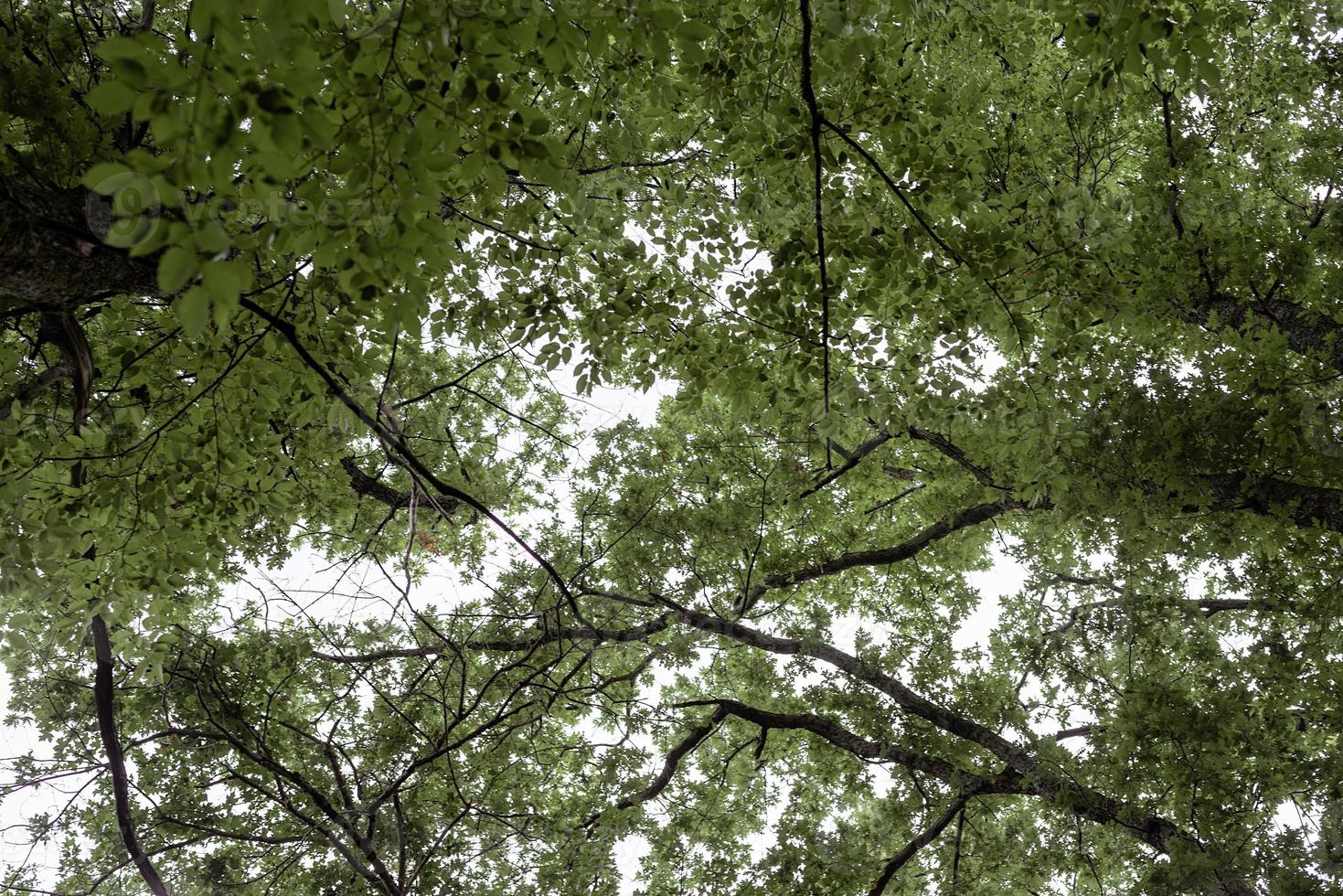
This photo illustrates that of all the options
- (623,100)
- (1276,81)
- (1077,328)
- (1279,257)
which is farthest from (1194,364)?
(623,100)

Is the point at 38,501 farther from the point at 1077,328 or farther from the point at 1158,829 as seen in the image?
the point at 1158,829

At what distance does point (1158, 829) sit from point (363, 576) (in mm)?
5905

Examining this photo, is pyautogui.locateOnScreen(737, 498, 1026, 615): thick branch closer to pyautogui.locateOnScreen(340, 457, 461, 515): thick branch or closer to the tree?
the tree

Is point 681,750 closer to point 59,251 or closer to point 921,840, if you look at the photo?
point 921,840

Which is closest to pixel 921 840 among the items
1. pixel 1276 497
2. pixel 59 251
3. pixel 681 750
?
pixel 681 750

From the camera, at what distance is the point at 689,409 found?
4.94m

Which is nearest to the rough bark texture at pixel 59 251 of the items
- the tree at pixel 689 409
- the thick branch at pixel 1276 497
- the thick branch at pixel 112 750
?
the tree at pixel 689 409

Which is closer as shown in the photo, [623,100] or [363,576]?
[363,576]

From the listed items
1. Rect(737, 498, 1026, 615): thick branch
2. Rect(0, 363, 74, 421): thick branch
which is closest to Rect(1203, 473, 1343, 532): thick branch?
Rect(737, 498, 1026, 615): thick branch

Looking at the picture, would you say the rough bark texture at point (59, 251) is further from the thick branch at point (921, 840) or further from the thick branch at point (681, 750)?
the thick branch at point (921, 840)

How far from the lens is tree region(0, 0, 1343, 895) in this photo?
2.32m

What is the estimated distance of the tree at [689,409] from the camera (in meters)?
2.32

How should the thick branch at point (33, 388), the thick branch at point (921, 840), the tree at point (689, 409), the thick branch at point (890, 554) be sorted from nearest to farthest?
1. the tree at point (689, 409)
2. the thick branch at point (33, 388)
3. the thick branch at point (921, 840)
4. the thick branch at point (890, 554)

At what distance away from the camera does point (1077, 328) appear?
15.0ft
